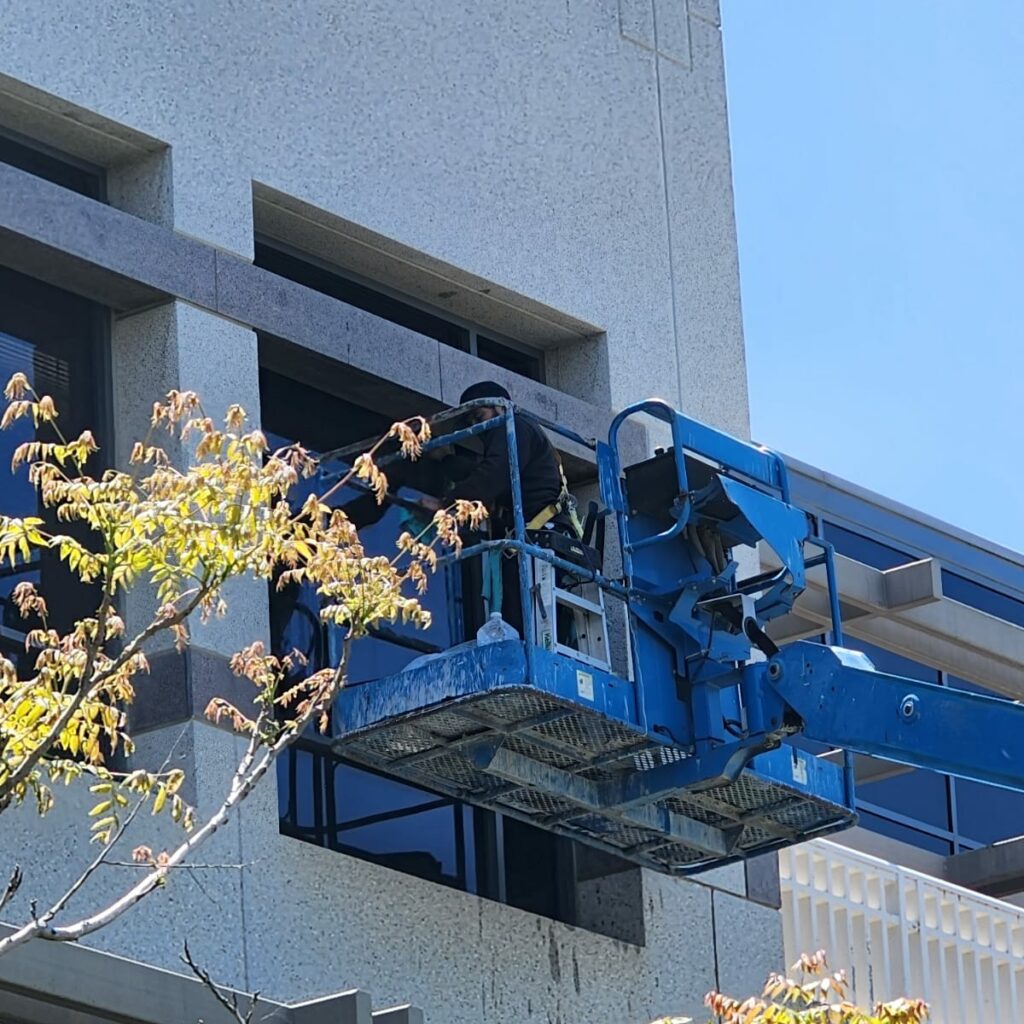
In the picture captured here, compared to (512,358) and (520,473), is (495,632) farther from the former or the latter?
(512,358)

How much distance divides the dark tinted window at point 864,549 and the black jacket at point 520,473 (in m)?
9.97

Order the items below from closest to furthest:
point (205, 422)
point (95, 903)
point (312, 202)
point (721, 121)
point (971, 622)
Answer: point (205, 422)
point (95, 903)
point (312, 202)
point (721, 121)
point (971, 622)

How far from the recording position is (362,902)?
15266mm

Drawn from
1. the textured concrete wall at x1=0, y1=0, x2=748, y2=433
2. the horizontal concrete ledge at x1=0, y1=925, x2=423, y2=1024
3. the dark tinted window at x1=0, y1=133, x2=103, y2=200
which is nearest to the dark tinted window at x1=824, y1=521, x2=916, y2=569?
the textured concrete wall at x1=0, y1=0, x2=748, y2=433

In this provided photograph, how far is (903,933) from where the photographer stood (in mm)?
18953

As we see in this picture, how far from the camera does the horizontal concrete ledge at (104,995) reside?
1215 centimetres

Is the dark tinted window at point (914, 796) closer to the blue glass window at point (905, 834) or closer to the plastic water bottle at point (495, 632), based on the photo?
the blue glass window at point (905, 834)

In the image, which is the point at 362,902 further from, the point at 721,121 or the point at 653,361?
the point at 721,121

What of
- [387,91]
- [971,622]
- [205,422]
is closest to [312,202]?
[387,91]

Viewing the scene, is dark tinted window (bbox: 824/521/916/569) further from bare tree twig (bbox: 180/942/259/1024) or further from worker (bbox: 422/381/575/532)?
bare tree twig (bbox: 180/942/259/1024)

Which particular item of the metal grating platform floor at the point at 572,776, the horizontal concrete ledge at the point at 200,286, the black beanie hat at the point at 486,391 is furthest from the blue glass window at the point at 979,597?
the black beanie hat at the point at 486,391

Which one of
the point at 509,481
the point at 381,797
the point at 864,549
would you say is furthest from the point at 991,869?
the point at 509,481

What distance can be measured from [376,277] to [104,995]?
6417 mm

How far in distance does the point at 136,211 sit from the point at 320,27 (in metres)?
1.94
